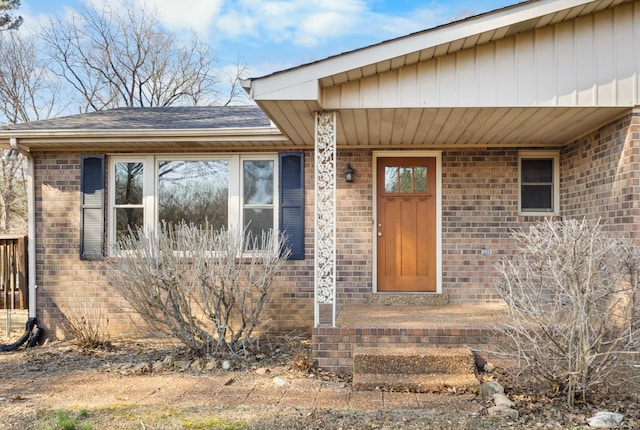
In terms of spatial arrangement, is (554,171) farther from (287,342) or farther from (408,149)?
(287,342)

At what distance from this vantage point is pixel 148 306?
6000 millimetres

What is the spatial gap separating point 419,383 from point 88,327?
479 cm

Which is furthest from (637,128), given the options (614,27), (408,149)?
(408,149)

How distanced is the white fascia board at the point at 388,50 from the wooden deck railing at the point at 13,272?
475cm

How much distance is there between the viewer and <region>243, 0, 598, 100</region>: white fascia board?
5.04 meters

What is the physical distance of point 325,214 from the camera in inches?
227

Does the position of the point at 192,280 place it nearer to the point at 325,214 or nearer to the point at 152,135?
the point at 325,214

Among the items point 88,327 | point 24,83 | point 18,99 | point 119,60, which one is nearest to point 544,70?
point 88,327

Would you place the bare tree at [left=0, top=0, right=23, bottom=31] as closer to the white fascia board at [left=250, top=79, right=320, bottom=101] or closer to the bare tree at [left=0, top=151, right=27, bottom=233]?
the bare tree at [left=0, top=151, right=27, bottom=233]

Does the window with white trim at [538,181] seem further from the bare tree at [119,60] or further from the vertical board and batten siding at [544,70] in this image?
the bare tree at [119,60]

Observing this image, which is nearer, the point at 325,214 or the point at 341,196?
the point at 325,214

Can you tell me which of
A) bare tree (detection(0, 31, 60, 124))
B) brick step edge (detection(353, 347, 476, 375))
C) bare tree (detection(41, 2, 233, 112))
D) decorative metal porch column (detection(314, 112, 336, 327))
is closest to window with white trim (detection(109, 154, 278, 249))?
decorative metal porch column (detection(314, 112, 336, 327))

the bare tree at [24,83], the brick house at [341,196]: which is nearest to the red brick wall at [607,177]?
the brick house at [341,196]

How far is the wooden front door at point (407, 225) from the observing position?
7516 mm
